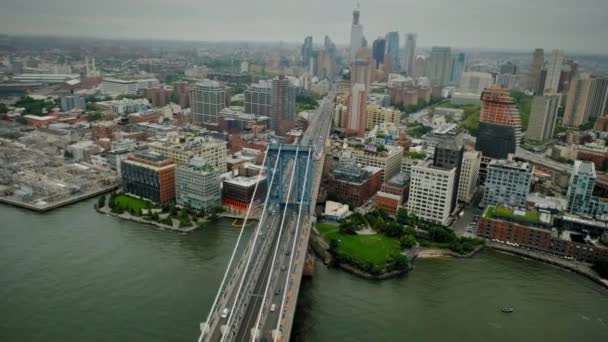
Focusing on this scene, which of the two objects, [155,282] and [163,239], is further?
[163,239]

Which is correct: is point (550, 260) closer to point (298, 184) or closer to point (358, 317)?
point (358, 317)

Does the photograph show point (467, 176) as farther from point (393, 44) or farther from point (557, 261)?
point (393, 44)

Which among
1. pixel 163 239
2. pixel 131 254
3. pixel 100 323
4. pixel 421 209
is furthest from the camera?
pixel 421 209

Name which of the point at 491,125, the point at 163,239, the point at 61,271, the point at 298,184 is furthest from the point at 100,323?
the point at 491,125

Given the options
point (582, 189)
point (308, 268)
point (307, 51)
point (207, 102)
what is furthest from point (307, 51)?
point (308, 268)

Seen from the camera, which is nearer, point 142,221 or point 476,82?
point 142,221

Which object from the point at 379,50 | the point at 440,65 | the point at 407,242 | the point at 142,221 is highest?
the point at 379,50

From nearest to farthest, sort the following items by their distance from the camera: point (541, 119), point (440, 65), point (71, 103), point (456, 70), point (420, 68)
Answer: point (541, 119)
point (71, 103)
point (440, 65)
point (456, 70)
point (420, 68)

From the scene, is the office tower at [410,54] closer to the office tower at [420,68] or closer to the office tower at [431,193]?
the office tower at [420,68]
